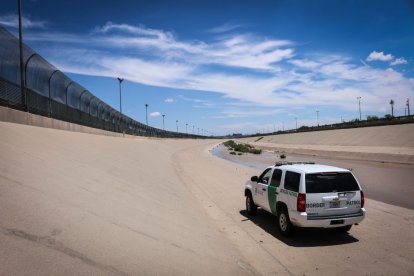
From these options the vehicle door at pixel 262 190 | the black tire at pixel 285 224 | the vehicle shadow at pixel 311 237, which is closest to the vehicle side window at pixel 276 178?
the vehicle door at pixel 262 190

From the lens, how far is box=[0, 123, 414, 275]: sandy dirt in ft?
17.8

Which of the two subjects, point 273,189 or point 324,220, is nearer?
point 324,220

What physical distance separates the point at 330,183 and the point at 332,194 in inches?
11.2

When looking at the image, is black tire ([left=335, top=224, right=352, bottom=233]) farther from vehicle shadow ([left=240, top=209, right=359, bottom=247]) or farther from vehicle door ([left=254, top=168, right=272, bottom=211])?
vehicle door ([left=254, top=168, right=272, bottom=211])

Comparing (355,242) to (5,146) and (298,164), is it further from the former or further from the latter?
(5,146)

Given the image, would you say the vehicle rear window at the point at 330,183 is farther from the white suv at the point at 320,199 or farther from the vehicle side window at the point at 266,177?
the vehicle side window at the point at 266,177

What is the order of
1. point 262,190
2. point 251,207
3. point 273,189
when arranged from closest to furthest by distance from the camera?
point 273,189
point 262,190
point 251,207

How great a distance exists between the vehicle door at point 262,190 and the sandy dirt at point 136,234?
0.58 metres

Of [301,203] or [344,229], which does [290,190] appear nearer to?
[301,203]

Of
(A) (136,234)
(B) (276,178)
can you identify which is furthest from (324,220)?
(A) (136,234)

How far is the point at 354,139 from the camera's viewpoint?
67.2 meters

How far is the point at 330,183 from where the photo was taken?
29.1 ft

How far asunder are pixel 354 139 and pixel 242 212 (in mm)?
60326

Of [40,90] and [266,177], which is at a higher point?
[40,90]
